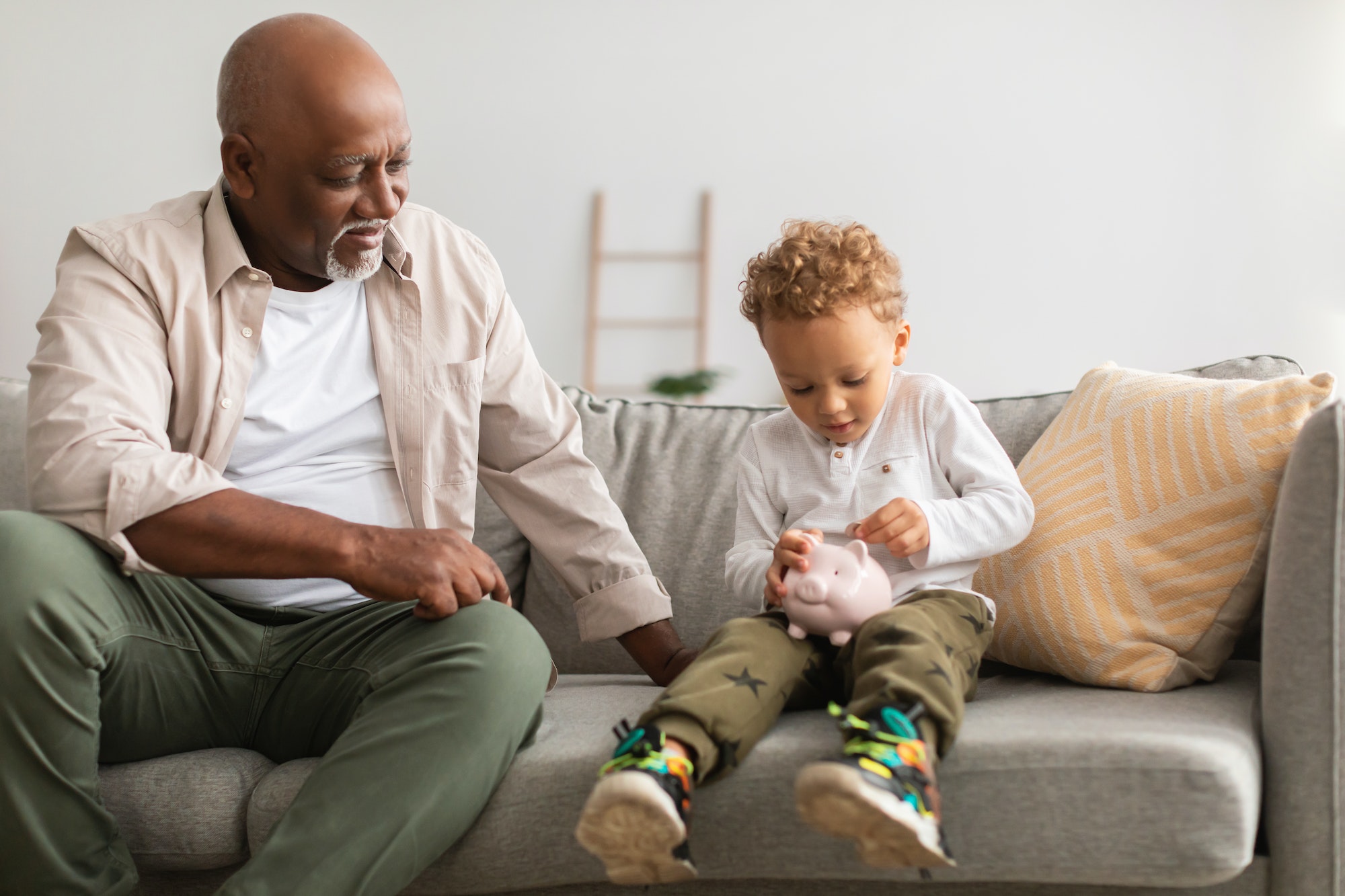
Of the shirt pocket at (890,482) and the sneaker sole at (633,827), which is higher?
the shirt pocket at (890,482)

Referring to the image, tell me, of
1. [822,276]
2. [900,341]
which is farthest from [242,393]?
[900,341]

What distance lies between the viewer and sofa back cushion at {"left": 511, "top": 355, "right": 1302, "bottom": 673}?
1.63 metres

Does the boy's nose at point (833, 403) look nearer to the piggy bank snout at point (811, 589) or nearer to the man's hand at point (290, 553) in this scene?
the piggy bank snout at point (811, 589)

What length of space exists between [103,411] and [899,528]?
3.01 feet

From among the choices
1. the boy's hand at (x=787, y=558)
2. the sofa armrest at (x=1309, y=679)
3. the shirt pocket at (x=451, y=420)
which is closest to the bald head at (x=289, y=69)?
the shirt pocket at (x=451, y=420)

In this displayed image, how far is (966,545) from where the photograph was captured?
1208mm

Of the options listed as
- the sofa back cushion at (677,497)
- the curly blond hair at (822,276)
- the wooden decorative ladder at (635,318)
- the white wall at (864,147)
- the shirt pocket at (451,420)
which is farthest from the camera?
the wooden decorative ladder at (635,318)

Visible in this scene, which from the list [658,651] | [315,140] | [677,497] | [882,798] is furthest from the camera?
[677,497]

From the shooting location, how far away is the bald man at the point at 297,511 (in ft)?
3.36

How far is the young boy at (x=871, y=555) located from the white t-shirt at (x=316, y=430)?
512 mm

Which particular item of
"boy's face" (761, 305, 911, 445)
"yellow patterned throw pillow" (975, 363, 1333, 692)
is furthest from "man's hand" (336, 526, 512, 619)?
"yellow patterned throw pillow" (975, 363, 1333, 692)

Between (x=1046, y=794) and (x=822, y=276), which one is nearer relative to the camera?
(x=1046, y=794)

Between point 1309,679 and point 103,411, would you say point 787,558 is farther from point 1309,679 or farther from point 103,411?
point 103,411

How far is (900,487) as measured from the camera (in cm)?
128
